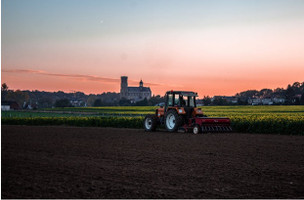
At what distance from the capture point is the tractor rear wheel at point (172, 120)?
23.1 meters

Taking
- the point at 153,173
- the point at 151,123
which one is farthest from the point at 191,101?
the point at 153,173

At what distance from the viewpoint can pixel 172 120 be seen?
945 inches

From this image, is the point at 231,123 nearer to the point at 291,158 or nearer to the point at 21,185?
the point at 291,158

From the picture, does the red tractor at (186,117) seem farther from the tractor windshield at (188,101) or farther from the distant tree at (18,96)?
the distant tree at (18,96)

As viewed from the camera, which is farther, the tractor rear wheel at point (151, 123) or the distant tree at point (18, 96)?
the distant tree at point (18, 96)

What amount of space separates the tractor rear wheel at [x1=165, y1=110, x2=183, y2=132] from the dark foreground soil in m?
8.19

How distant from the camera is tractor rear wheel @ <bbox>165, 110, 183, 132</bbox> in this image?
911 inches

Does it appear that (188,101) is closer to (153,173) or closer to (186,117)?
(186,117)

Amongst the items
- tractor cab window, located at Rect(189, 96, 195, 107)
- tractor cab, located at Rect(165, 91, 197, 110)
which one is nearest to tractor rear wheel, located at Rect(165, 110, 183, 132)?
tractor cab, located at Rect(165, 91, 197, 110)

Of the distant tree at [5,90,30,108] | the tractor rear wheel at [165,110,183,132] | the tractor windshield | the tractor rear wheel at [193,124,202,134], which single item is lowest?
the tractor rear wheel at [193,124,202,134]

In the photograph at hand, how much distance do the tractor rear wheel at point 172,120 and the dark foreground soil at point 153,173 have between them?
8188 millimetres

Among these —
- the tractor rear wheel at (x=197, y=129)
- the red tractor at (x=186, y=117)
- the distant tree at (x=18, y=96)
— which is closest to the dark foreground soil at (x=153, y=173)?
the tractor rear wheel at (x=197, y=129)

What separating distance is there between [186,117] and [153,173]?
46.3ft

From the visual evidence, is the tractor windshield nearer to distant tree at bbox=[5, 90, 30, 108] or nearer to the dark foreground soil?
the dark foreground soil
